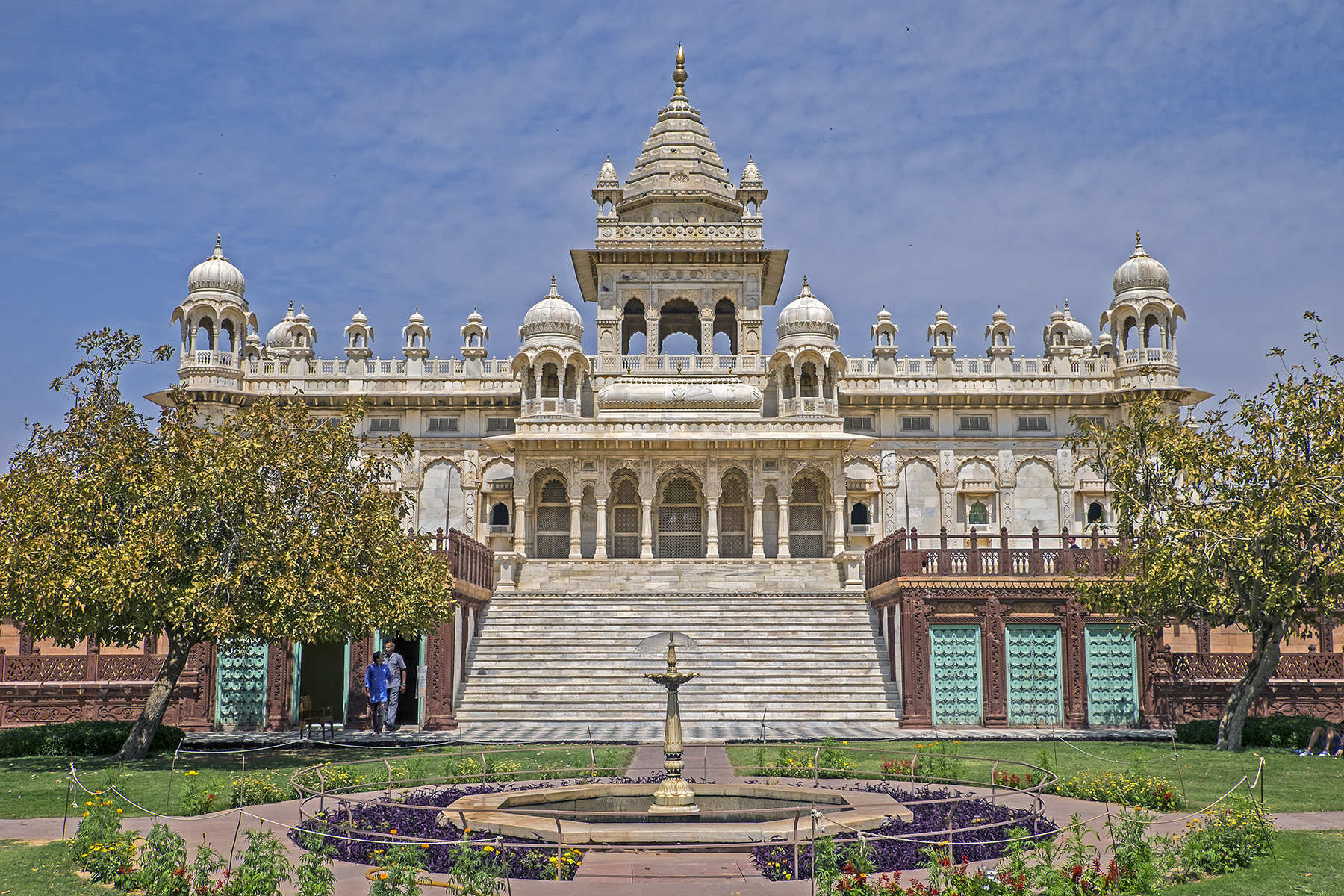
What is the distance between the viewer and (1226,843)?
1101 cm

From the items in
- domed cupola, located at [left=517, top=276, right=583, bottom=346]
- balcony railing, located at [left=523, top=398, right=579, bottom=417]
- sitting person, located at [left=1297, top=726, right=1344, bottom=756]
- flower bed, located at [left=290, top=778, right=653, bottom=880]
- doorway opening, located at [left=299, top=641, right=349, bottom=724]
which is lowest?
flower bed, located at [left=290, top=778, right=653, bottom=880]

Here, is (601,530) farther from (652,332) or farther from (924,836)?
(924,836)

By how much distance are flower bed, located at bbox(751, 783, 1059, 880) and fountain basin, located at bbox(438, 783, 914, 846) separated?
0.25 metres

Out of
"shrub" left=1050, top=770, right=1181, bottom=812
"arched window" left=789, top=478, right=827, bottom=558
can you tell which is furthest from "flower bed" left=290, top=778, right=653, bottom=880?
"arched window" left=789, top=478, right=827, bottom=558

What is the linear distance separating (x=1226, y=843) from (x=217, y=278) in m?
41.2

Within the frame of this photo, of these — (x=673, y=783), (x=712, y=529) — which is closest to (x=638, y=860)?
(x=673, y=783)

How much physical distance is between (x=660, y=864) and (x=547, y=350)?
2959cm

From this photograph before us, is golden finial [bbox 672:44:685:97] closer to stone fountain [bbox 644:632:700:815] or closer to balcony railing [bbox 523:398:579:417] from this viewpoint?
balcony railing [bbox 523:398:579:417]

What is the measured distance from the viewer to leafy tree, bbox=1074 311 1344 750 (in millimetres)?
20219

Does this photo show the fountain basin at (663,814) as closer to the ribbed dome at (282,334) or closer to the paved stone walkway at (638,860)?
the paved stone walkway at (638,860)

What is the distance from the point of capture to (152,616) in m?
18.4

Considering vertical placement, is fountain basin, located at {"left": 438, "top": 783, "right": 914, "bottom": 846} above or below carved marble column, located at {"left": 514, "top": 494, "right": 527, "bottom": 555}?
below

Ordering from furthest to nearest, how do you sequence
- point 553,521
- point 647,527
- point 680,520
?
point 553,521 → point 680,520 → point 647,527

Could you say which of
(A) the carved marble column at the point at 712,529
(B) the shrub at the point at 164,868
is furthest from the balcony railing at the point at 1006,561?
(B) the shrub at the point at 164,868
